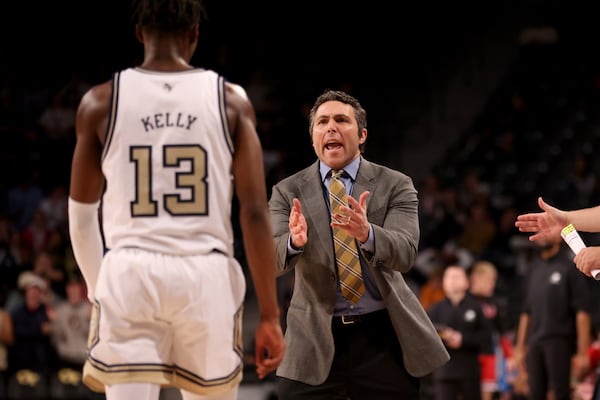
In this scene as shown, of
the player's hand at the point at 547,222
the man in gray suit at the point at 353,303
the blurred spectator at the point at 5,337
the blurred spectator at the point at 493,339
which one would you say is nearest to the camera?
the man in gray suit at the point at 353,303

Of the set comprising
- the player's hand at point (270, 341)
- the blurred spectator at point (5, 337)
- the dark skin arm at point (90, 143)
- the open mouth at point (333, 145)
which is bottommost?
the blurred spectator at point (5, 337)

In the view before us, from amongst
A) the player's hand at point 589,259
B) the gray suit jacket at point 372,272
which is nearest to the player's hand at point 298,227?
the gray suit jacket at point 372,272

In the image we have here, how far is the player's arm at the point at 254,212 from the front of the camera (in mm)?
3527

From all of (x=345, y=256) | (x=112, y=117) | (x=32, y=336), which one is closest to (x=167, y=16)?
(x=112, y=117)

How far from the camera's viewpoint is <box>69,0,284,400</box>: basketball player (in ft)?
11.1

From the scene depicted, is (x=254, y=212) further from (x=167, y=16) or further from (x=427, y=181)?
(x=427, y=181)

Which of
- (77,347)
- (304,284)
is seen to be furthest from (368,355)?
(77,347)

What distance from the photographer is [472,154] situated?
17562 mm

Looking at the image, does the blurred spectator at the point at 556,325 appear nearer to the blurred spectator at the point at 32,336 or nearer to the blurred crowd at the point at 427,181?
the blurred crowd at the point at 427,181

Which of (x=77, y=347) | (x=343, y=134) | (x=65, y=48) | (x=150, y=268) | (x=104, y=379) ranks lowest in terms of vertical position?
(x=77, y=347)

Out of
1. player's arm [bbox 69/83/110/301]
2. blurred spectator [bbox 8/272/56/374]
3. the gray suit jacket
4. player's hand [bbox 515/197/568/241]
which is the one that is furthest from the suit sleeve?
blurred spectator [bbox 8/272/56/374]

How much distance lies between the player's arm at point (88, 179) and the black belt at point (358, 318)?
1598 mm

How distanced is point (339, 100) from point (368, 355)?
1343 mm

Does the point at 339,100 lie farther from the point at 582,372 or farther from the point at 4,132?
the point at 4,132
